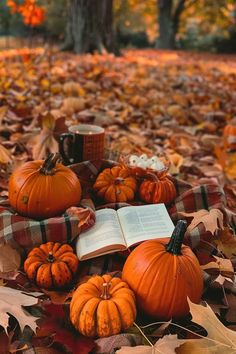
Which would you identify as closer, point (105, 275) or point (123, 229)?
point (105, 275)

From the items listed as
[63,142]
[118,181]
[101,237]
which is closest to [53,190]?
[101,237]

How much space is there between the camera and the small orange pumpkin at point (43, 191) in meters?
1.97

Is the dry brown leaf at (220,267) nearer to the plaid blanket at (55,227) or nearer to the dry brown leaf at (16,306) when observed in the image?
the plaid blanket at (55,227)

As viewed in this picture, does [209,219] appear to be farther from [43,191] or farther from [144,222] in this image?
[43,191]

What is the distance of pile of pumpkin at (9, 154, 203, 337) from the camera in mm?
1486

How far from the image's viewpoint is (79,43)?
815 cm

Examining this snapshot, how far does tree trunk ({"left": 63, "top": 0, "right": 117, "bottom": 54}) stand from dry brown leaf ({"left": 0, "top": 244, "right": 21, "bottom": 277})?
6.55 metres

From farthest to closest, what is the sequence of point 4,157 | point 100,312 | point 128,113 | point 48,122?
point 128,113
point 48,122
point 4,157
point 100,312

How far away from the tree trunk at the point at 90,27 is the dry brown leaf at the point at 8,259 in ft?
21.5

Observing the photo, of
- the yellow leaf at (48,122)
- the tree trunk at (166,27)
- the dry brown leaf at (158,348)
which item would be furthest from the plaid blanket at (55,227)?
the tree trunk at (166,27)

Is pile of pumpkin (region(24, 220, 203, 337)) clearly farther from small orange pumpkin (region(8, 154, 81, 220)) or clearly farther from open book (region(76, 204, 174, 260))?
small orange pumpkin (region(8, 154, 81, 220))

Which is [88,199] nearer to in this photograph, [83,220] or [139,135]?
[83,220]

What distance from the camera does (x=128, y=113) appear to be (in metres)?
4.66

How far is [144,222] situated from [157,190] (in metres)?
0.31
